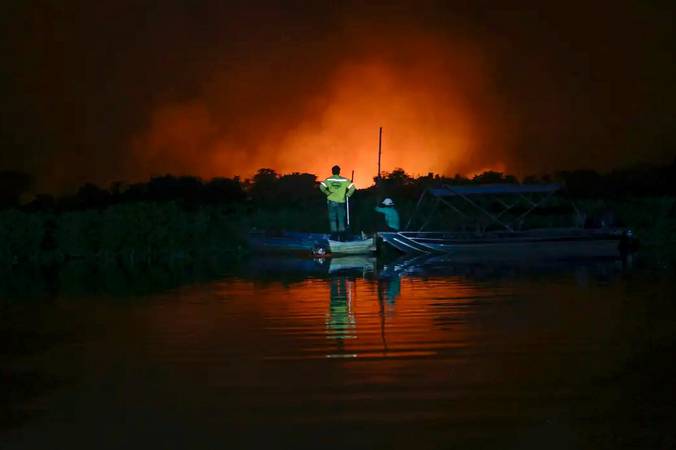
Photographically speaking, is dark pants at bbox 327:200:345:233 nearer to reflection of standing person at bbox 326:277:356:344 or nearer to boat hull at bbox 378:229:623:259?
boat hull at bbox 378:229:623:259

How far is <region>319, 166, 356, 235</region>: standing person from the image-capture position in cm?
2181

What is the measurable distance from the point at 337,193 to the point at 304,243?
Answer: 206 cm

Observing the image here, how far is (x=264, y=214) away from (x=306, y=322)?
1737 centimetres

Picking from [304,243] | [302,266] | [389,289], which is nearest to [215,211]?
[304,243]

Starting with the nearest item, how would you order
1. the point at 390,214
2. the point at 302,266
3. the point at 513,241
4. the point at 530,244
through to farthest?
the point at 302,266 → the point at 530,244 → the point at 513,241 → the point at 390,214

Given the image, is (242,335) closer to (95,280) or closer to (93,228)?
(95,280)

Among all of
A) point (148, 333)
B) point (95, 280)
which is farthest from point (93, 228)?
point (148, 333)

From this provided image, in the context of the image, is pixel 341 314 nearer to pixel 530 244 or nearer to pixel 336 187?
pixel 530 244

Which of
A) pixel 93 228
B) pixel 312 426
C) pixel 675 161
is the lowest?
pixel 312 426

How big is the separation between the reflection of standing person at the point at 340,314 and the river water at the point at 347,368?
0.04 meters

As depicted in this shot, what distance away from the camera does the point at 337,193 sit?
21.9 metres

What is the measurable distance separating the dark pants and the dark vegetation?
335cm

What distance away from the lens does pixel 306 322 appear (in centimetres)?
1040

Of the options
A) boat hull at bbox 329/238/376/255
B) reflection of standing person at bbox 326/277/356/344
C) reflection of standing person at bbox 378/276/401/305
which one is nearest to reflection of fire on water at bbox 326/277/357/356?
reflection of standing person at bbox 326/277/356/344
